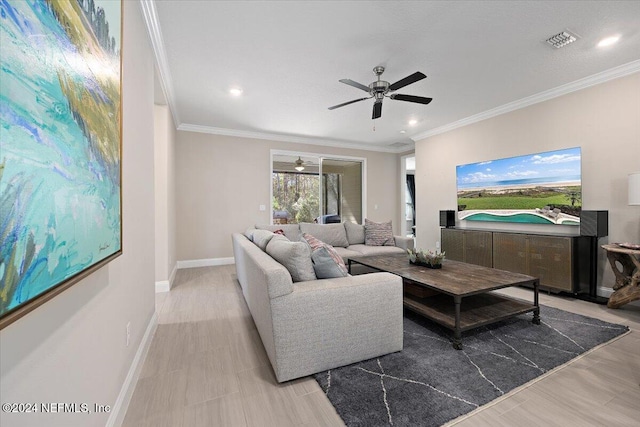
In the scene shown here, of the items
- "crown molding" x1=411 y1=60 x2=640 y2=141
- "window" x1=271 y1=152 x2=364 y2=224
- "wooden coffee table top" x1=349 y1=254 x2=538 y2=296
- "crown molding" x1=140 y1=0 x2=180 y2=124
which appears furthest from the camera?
"window" x1=271 y1=152 x2=364 y2=224

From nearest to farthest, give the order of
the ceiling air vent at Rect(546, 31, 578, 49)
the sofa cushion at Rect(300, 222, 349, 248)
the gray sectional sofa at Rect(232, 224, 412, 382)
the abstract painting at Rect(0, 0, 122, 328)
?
the abstract painting at Rect(0, 0, 122, 328), the gray sectional sofa at Rect(232, 224, 412, 382), the ceiling air vent at Rect(546, 31, 578, 49), the sofa cushion at Rect(300, 222, 349, 248)

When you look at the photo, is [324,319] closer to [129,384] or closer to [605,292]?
[129,384]

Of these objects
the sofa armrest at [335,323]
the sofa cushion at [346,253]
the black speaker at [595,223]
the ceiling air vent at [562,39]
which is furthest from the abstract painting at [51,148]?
the black speaker at [595,223]

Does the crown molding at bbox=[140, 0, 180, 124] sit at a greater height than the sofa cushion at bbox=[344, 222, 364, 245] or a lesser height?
greater

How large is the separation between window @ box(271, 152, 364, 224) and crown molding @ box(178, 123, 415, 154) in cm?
32

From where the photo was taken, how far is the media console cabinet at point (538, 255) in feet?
10.9

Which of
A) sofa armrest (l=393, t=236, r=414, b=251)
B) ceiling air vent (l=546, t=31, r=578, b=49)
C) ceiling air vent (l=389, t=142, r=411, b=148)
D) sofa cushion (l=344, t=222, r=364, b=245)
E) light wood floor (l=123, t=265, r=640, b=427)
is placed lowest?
light wood floor (l=123, t=265, r=640, b=427)

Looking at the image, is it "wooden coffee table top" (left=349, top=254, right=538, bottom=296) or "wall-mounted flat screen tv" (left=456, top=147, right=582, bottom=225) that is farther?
"wall-mounted flat screen tv" (left=456, top=147, right=582, bottom=225)

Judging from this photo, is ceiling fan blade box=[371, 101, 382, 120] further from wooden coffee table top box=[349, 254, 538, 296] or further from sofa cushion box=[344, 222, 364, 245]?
sofa cushion box=[344, 222, 364, 245]

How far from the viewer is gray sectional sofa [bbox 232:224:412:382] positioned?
171 cm

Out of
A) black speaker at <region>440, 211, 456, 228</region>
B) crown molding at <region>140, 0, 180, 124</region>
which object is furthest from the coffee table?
crown molding at <region>140, 0, 180, 124</region>

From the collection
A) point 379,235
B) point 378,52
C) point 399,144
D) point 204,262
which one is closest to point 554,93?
point 378,52

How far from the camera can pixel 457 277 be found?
2.57 meters

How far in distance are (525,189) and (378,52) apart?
302cm
